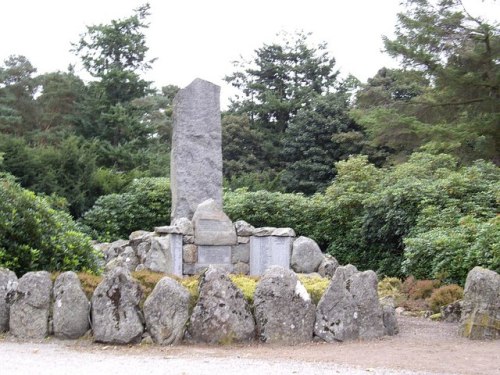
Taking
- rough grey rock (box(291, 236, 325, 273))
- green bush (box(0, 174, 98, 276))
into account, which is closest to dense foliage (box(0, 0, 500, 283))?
green bush (box(0, 174, 98, 276))

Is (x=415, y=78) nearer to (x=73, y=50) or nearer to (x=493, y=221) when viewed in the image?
(x=493, y=221)

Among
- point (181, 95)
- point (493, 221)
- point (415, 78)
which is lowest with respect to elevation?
point (493, 221)

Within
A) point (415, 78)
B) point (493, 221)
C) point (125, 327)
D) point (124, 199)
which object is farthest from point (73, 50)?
point (125, 327)

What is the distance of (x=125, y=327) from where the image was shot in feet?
22.1

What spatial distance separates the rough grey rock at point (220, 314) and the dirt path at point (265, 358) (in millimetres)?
165

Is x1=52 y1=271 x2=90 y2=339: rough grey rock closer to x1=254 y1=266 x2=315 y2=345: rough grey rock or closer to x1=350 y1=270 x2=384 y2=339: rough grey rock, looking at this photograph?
x1=254 y1=266 x2=315 y2=345: rough grey rock

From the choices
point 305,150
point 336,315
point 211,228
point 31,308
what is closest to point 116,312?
point 31,308

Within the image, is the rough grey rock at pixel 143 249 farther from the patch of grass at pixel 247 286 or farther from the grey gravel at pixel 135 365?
the grey gravel at pixel 135 365

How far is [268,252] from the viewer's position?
12656mm

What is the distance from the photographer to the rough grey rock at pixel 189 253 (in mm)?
12414

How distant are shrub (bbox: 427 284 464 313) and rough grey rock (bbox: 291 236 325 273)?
294 centimetres

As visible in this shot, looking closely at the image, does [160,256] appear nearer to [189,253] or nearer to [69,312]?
[189,253]

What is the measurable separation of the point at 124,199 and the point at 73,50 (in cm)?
1370

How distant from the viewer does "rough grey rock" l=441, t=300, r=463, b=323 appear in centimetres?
929
